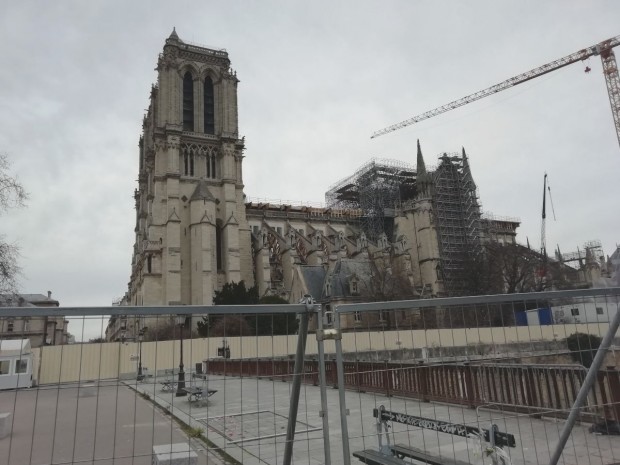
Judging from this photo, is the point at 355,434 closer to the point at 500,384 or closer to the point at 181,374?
the point at 500,384

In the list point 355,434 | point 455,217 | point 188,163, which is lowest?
point 355,434

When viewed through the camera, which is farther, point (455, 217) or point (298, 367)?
point (455, 217)

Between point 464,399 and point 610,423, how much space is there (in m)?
2.67

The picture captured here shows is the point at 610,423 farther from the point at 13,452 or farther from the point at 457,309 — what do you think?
the point at 13,452

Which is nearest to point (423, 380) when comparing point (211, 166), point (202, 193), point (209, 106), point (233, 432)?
point (233, 432)

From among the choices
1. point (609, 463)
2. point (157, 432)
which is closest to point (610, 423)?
point (609, 463)

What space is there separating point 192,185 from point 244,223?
7.79 meters

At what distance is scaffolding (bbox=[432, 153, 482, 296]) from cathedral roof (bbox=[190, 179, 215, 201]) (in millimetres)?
33032

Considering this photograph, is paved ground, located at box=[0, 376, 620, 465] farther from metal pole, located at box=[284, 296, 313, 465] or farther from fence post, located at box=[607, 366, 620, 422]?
fence post, located at box=[607, 366, 620, 422]

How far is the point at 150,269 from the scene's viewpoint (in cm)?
5266

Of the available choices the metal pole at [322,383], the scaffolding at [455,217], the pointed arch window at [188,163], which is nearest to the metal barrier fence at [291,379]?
the metal pole at [322,383]

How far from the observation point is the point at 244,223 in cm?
5828

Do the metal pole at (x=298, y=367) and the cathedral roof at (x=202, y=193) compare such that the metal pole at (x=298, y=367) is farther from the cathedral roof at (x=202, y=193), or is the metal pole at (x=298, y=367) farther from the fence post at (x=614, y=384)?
the cathedral roof at (x=202, y=193)

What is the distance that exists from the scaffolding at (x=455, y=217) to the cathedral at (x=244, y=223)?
0.17 meters
